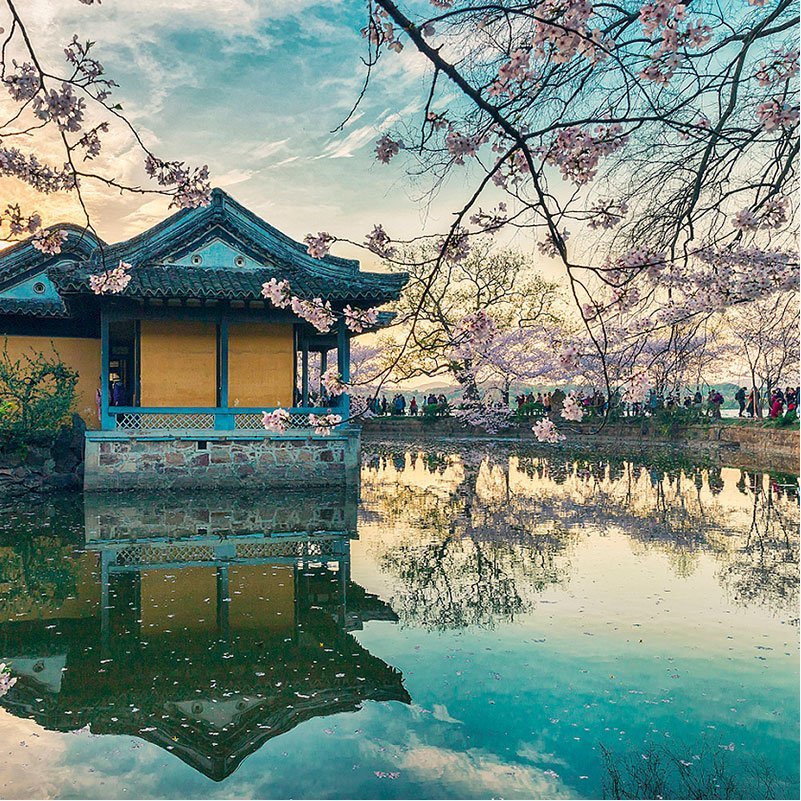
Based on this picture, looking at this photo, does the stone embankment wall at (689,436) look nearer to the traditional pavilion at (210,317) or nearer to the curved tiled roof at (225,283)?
the curved tiled roof at (225,283)

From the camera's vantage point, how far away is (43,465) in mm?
14586

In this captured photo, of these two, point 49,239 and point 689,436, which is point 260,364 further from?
point 689,436

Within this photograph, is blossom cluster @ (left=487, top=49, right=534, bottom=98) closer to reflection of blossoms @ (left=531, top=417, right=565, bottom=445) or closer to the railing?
reflection of blossoms @ (left=531, top=417, right=565, bottom=445)

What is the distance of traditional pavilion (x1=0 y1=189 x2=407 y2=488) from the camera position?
14.3 meters

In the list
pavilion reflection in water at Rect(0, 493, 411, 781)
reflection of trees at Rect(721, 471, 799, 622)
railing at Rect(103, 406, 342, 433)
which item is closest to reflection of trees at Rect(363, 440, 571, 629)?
pavilion reflection in water at Rect(0, 493, 411, 781)

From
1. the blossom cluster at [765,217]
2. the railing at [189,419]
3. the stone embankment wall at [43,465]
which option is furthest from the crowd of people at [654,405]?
the blossom cluster at [765,217]

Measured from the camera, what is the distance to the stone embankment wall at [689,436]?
21.6 m

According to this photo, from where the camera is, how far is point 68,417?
53.9ft

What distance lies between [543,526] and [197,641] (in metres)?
6.33

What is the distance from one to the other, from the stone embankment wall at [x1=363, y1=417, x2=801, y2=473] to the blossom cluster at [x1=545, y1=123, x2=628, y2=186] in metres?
11.3

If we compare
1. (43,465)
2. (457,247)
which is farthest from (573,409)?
(43,465)

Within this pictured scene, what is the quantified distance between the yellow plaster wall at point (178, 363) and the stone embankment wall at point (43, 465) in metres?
1.82

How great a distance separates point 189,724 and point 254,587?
9.94ft

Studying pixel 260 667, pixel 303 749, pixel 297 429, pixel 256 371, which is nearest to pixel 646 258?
pixel 303 749
